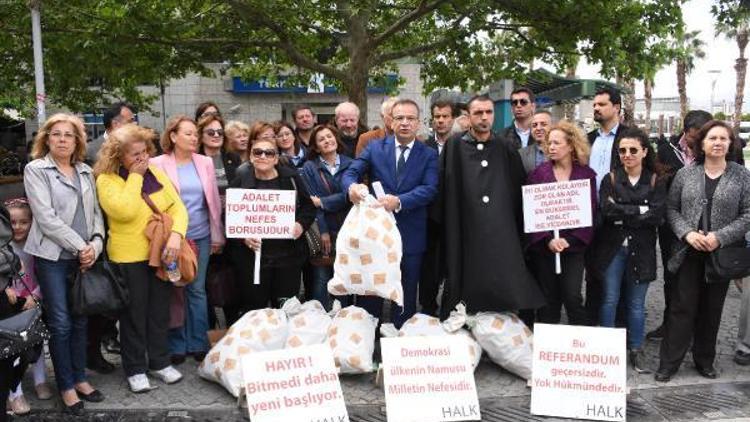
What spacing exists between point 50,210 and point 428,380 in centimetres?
256

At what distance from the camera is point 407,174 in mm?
4871

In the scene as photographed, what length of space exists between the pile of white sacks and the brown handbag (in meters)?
0.55

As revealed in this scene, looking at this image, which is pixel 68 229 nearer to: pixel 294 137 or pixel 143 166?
pixel 143 166

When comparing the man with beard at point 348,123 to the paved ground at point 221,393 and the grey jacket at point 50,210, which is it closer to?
the paved ground at point 221,393

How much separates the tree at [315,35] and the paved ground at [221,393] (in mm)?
5353

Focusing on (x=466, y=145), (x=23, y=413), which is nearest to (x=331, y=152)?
(x=466, y=145)

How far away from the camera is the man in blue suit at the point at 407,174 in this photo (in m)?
4.86

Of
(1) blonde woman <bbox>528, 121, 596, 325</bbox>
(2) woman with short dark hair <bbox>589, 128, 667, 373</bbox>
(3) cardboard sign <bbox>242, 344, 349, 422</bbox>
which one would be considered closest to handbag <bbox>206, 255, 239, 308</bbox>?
(3) cardboard sign <bbox>242, 344, 349, 422</bbox>

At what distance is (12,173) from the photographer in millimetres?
13086

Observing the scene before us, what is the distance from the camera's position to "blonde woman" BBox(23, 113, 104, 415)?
4.00 meters

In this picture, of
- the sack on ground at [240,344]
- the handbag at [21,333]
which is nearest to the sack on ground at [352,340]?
the sack on ground at [240,344]

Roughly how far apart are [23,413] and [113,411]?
56 cm

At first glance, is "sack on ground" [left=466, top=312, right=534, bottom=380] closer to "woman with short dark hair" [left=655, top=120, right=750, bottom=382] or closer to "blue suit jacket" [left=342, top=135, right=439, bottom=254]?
"blue suit jacket" [left=342, top=135, right=439, bottom=254]

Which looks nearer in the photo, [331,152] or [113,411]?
[113,411]
